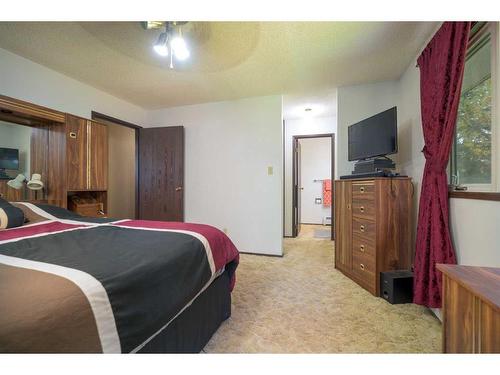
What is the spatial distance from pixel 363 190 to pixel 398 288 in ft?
2.88

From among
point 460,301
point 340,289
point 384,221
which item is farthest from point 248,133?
point 460,301

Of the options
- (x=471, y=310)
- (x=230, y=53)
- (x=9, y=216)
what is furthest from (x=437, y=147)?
(x=9, y=216)

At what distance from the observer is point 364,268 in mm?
2080

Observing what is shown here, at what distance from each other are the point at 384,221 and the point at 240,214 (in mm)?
1907

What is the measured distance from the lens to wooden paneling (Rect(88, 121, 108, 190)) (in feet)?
8.36

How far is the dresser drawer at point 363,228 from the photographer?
199 cm

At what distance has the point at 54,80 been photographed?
243cm

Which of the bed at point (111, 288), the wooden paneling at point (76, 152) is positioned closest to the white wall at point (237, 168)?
the wooden paneling at point (76, 152)

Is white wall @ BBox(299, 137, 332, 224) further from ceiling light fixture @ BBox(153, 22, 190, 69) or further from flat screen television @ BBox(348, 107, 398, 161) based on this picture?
ceiling light fixture @ BBox(153, 22, 190, 69)

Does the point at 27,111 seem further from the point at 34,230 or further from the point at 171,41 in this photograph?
the point at 171,41

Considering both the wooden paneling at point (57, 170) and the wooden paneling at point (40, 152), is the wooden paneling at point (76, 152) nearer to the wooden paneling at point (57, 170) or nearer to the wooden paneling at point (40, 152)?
the wooden paneling at point (57, 170)

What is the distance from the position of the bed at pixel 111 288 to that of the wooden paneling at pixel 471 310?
3.59 ft

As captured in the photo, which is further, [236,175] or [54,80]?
[236,175]

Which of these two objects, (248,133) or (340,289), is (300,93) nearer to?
(248,133)
